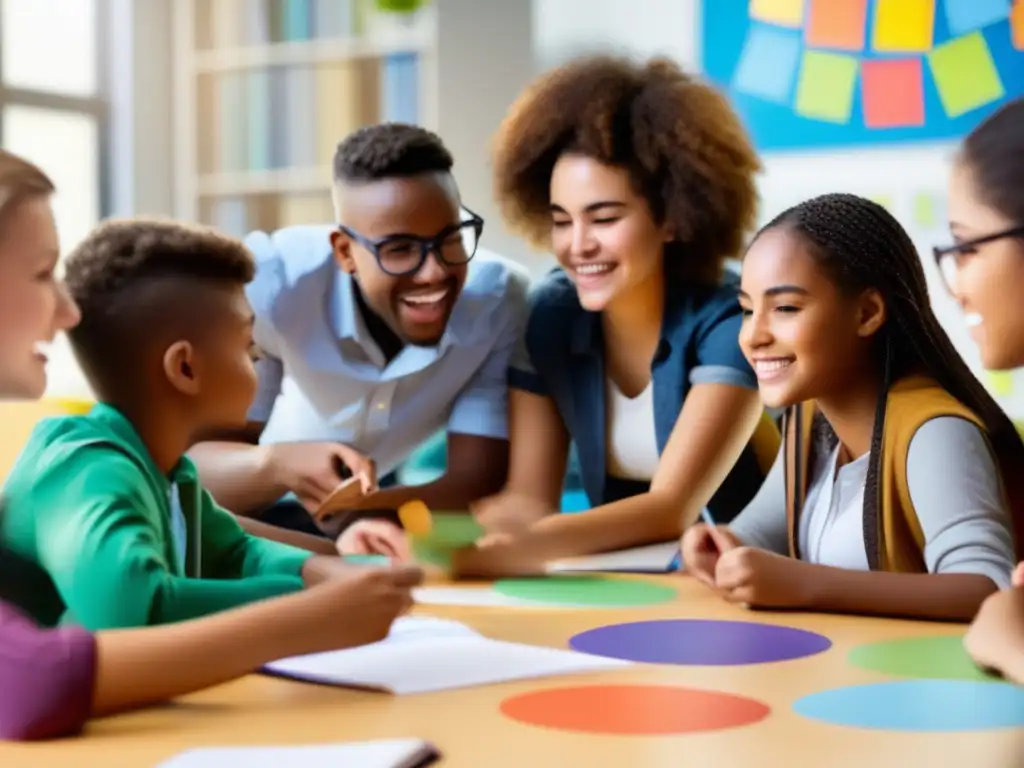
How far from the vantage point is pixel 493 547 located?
0.67 meters

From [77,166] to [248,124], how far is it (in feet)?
0.54

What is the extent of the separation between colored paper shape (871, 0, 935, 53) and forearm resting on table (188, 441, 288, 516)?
506mm

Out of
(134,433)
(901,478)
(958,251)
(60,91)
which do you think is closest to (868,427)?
(901,478)

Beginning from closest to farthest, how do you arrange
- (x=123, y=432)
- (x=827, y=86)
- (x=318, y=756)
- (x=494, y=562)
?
1. (x=318, y=756)
2. (x=123, y=432)
3. (x=494, y=562)
4. (x=827, y=86)

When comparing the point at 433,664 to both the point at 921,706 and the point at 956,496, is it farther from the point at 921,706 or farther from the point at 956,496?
the point at 956,496

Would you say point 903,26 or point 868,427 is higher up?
point 903,26

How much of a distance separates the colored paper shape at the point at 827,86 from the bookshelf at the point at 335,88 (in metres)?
0.20

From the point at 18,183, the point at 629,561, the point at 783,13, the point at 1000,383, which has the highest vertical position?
the point at 783,13

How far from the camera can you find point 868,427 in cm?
63

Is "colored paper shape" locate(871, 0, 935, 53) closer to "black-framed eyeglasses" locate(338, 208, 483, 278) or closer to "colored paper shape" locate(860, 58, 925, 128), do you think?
"colored paper shape" locate(860, 58, 925, 128)

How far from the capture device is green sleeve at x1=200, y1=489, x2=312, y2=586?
583 millimetres

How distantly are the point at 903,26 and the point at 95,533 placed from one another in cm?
69

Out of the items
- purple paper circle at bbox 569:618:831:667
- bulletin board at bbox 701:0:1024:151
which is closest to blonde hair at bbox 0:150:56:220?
purple paper circle at bbox 569:618:831:667

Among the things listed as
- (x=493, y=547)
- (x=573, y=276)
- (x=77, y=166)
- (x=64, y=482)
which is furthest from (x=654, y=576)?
(x=77, y=166)
